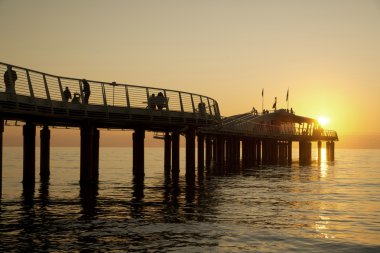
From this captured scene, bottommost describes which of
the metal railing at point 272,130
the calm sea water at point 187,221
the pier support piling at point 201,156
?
the calm sea water at point 187,221

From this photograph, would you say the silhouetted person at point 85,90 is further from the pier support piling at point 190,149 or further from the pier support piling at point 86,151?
the pier support piling at point 190,149

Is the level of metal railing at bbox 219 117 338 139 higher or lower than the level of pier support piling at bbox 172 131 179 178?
higher

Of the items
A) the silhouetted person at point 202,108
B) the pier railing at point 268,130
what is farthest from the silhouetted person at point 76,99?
the pier railing at point 268,130

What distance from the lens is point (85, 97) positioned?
31.6 metres

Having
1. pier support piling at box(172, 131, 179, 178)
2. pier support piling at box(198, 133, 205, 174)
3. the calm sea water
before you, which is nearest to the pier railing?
pier support piling at box(198, 133, 205, 174)

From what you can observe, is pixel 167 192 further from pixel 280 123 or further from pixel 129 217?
pixel 280 123

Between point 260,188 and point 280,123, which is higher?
point 280,123

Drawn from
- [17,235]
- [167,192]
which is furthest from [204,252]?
[167,192]

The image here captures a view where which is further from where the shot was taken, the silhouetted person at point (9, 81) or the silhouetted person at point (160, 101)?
the silhouetted person at point (160, 101)

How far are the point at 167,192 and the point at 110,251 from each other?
55.3 ft

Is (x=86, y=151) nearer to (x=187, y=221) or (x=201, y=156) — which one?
(x=187, y=221)

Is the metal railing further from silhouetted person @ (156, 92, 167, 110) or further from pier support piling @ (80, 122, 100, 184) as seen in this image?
pier support piling @ (80, 122, 100, 184)

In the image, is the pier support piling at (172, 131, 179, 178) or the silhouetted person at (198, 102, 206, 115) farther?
the pier support piling at (172, 131, 179, 178)

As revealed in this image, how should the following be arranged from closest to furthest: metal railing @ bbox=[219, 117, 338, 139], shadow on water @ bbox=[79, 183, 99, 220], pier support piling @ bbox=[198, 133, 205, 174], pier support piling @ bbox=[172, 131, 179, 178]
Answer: shadow on water @ bbox=[79, 183, 99, 220] → pier support piling @ bbox=[172, 131, 179, 178] → pier support piling @ bbox=[198, 133, 205, 174] → metal railing @ bbox=[219, 117, 338, 139]
